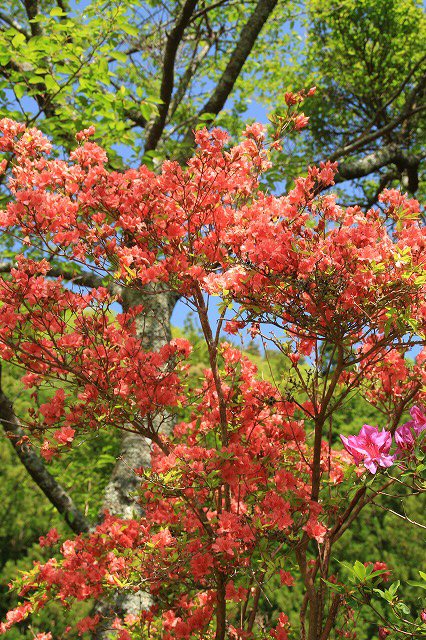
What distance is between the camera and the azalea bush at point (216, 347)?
7.59 ft

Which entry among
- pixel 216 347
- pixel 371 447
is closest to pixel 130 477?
pixel 216 347

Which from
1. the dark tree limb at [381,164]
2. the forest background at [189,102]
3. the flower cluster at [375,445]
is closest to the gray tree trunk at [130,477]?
the forest background at [189,102]

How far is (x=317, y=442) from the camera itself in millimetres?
2633

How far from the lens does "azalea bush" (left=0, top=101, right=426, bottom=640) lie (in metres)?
2.31

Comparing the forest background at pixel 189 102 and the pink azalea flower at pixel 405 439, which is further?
the forest background at pixel 189 102

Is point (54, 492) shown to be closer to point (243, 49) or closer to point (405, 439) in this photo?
point (405, 439)

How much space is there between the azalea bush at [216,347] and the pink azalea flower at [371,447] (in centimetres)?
21

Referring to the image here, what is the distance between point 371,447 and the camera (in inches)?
76.0

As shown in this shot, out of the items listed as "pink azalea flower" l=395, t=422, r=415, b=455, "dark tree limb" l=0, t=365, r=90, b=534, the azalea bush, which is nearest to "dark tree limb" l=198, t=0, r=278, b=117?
the azalea bush

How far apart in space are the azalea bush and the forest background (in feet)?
2.85

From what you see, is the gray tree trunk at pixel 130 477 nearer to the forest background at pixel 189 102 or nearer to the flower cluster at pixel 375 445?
the forest background at pixel 189 102

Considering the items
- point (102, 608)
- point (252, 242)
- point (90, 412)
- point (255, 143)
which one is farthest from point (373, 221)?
point (102, 608)

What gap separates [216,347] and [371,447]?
44.5 inches

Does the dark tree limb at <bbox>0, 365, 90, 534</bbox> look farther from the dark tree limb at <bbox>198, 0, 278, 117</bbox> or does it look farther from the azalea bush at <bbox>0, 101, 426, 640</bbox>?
the dark tree limb at <bbox>198, 0, 278, 117</bbox>
